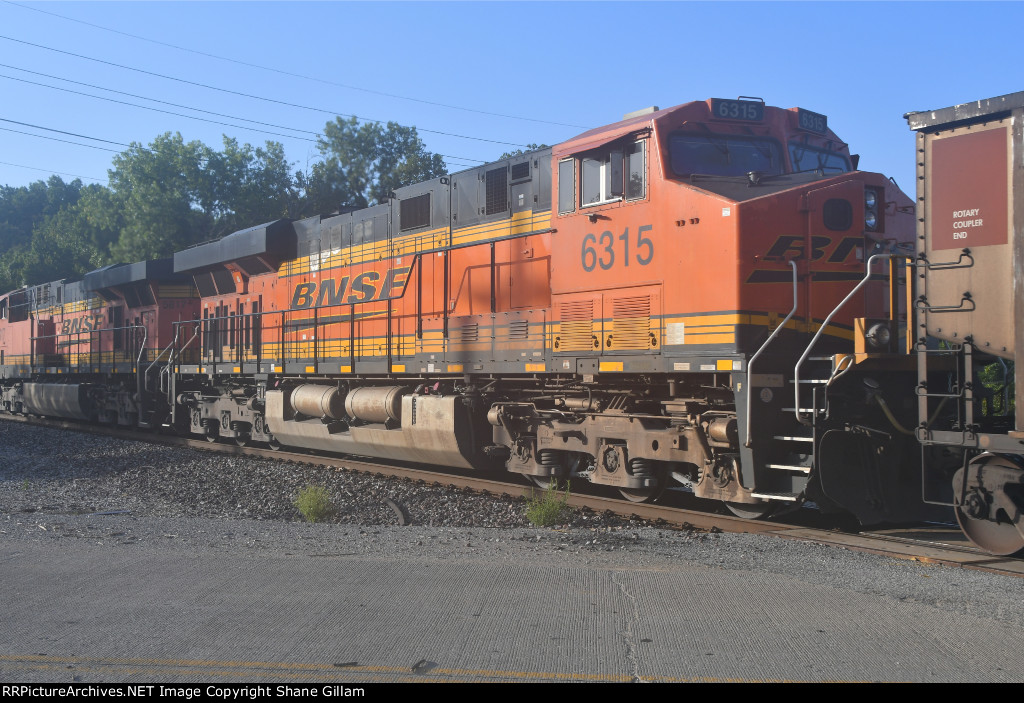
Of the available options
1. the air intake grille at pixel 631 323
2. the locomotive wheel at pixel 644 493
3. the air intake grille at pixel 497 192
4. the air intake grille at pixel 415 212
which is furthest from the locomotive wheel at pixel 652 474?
the air intake grille at pixel 415 212

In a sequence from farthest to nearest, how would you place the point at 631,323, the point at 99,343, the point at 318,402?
the point at 99,343, the point at 318,402, the point at 631,323

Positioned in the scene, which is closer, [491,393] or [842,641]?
[842,641]

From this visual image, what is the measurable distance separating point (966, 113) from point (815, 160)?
2578 millimetres

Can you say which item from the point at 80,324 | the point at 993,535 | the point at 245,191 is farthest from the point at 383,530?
the point at 245,191

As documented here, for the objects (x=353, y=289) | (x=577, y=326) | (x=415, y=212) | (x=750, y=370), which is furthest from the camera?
(x=353, y=289)

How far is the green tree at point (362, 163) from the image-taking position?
53.7 meters

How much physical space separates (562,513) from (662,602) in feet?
11.3

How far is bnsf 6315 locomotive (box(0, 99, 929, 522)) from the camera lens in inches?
297

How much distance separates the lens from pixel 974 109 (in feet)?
20.9

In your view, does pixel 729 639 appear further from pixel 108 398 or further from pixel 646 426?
pixel 108 398

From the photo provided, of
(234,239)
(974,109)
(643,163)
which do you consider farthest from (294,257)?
(974,109)

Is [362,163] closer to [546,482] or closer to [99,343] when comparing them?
[99,343]

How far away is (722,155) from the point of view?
855cm

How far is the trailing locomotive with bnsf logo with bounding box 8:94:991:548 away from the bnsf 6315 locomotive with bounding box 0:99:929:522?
0.08 feet
